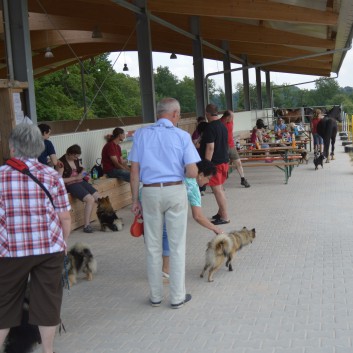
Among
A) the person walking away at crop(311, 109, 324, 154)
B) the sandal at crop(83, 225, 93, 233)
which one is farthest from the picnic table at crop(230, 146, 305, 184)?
the sandal at crop(83, 225, 93, 233)

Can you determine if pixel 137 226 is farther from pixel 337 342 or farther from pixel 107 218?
pixel 107 218

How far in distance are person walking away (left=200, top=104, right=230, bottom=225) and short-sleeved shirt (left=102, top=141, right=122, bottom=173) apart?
2.11 metres

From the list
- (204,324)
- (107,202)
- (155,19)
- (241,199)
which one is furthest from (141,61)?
(204,324)

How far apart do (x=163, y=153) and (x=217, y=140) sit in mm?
3689

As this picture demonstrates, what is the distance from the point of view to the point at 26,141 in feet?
12.0

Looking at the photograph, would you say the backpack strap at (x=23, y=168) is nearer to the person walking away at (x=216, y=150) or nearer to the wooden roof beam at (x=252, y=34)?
the person walking away at (x=216, y=150)

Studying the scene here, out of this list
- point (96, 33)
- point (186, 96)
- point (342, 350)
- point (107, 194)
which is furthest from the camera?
point (186, 96)

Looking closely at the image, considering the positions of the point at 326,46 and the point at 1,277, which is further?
the point at 326,46

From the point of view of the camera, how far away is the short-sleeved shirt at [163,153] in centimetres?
498

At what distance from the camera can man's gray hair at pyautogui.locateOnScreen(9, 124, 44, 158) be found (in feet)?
12.0

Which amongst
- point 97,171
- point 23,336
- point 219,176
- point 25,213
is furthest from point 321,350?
point 97,171

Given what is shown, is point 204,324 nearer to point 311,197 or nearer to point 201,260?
point 201,260

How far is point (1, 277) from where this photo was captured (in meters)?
3.69

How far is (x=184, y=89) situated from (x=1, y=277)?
57.6 meters
